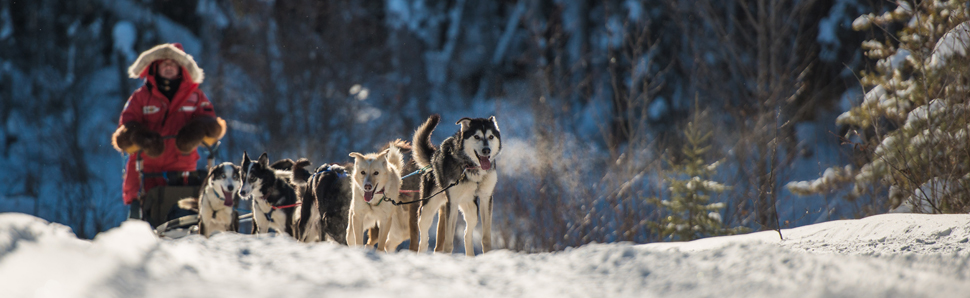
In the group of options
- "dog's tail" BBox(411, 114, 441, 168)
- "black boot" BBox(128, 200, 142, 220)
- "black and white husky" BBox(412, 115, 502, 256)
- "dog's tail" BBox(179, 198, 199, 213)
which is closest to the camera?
"black and white husky" BBox(412, 115, 502, 256)

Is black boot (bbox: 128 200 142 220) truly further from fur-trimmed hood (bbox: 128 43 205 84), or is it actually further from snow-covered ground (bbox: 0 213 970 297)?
snow-covered ground (bbox: 0 213 970 297)

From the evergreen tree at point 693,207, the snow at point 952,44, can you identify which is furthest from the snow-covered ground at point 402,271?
the evergreen tree at point 693,207

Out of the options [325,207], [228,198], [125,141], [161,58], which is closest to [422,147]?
[325,207]

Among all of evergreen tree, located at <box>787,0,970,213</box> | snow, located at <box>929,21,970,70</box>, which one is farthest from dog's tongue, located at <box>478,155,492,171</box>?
snow, located at <box>929,21,970,70</box>

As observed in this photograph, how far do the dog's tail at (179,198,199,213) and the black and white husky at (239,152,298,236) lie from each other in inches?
19.5

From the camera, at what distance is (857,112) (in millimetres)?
7457

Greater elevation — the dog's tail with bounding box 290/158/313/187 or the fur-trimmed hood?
the fur-trimmed hood

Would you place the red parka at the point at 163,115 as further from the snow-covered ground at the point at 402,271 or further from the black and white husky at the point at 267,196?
the snow-covered ground at the point at 402,271

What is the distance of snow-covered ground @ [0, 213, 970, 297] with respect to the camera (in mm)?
1786

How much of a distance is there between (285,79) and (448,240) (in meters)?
16.3

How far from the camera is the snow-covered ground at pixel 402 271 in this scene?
1.79m

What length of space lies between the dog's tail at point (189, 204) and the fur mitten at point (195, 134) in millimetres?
520

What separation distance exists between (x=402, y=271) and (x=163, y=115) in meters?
4.96

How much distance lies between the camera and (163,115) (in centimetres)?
647
